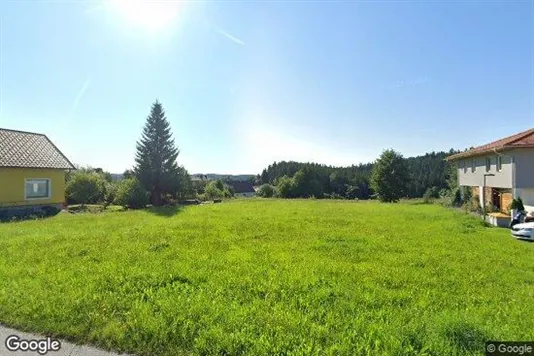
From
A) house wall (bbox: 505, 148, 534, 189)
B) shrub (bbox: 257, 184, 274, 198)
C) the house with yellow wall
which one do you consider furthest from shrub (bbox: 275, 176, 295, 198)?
house wall (bbox: 505, 148, 534, 189)

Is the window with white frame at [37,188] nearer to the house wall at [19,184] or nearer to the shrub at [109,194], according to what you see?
the house wall at [19,184]

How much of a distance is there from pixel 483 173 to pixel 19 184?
30.8 meters

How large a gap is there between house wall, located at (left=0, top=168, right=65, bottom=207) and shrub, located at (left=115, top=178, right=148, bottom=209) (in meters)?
6.08

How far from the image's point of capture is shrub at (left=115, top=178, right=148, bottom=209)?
2908 centimetres

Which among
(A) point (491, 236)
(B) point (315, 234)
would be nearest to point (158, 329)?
(B) point (315, 234)

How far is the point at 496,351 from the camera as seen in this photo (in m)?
3.88

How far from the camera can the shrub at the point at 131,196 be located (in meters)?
29.1

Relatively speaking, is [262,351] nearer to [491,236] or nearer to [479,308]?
[479,308]

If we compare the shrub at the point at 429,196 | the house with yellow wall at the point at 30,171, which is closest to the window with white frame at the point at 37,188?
the house with yellow wall at the point at 30,171

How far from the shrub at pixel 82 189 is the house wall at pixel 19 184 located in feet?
27.3

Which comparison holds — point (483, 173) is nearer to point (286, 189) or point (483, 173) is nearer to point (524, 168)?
point (524, 168)

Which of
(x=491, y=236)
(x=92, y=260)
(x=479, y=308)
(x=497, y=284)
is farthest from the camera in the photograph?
(x=491, y=236)

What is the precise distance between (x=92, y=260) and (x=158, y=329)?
471 centimetres

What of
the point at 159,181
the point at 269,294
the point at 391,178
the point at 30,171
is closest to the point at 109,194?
the point at 159,181
